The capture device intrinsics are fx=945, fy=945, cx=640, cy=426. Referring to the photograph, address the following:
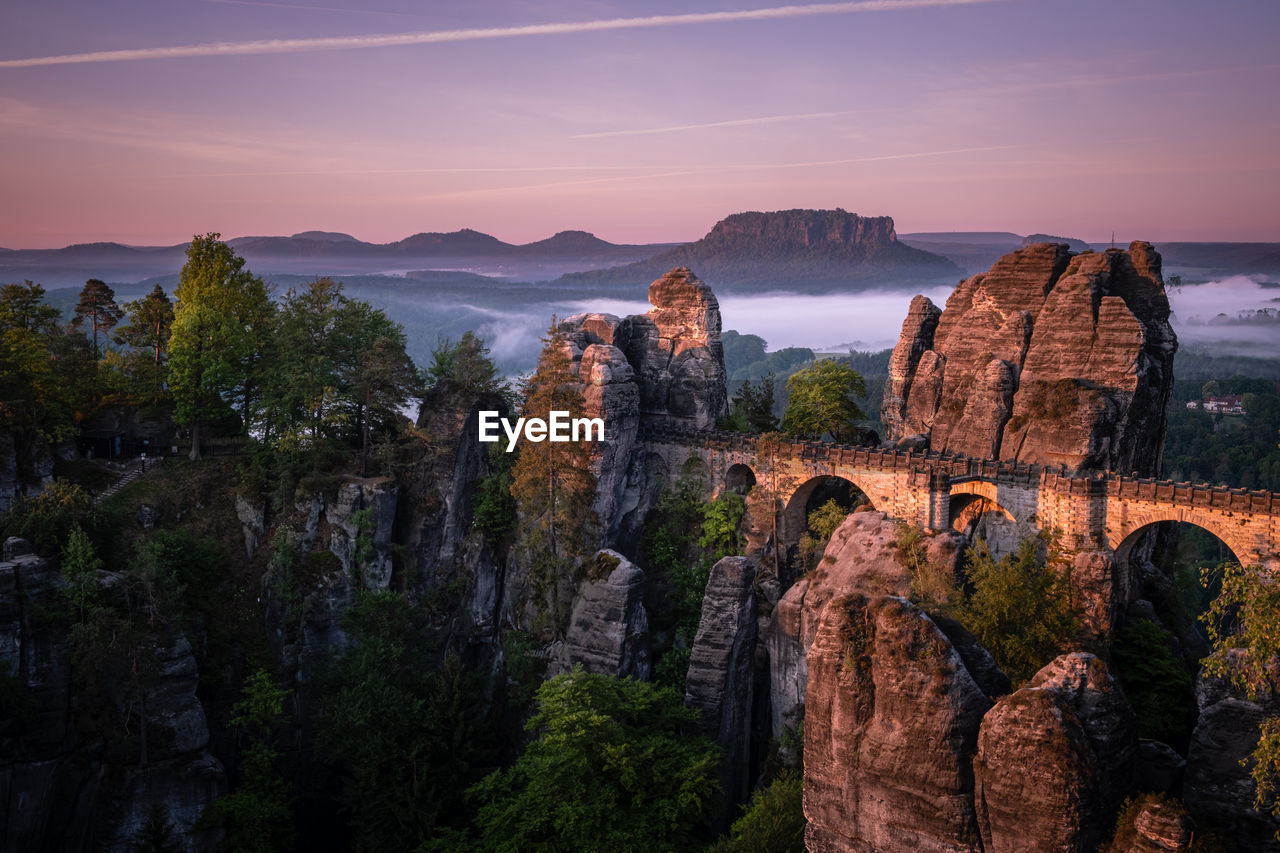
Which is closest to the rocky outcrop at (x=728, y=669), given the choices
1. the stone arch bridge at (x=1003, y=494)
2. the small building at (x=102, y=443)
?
the stone arch bridge at (x=1003, y=494)

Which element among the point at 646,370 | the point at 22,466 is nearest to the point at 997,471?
the point at 646,370

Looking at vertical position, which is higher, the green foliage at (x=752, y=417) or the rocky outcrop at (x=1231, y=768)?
the green foliage at (x=752, y=417)

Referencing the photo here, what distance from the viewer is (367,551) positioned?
134 ft

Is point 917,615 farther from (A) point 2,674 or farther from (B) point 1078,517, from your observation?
(A) point 2,674

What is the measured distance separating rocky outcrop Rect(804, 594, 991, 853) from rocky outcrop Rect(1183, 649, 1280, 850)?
5.50m

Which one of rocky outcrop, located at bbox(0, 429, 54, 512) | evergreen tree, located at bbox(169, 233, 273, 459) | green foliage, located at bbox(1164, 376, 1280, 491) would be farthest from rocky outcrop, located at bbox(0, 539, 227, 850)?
green foliage, located at bbox(1164, 376, 1280, 491)

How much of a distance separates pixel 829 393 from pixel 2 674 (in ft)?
120

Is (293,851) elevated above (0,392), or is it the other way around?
(0,392)

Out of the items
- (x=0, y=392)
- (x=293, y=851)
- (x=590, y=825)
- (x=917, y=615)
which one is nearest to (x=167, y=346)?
(x=0, y=392)

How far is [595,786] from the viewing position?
30.0 m

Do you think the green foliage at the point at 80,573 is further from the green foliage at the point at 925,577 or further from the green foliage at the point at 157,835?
the green foliage at the point at 925,577

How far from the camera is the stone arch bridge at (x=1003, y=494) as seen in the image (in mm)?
34969

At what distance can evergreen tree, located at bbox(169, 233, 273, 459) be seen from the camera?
142 feet

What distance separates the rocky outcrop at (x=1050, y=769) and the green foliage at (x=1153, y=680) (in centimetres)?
1852
